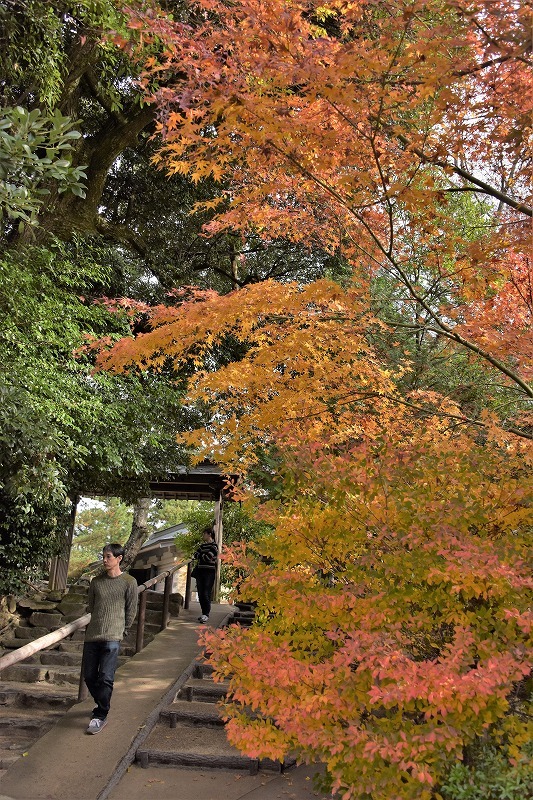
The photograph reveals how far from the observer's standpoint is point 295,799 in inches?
180

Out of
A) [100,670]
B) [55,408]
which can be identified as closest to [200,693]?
[100,670]

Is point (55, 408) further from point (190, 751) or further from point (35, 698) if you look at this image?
point (190, 751)

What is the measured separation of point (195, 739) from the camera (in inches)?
222

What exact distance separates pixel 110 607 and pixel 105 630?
0.59 ft

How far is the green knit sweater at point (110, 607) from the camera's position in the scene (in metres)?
5.37

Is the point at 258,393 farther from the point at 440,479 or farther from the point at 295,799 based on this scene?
the point at 295,799

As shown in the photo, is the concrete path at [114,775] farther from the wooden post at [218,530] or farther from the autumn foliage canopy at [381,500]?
the wooden post at [218,530]

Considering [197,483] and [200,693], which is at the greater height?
[197,483]

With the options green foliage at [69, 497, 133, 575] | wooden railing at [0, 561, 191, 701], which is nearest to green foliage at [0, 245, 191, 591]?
wooden railing at [0, 561, 191, 701]

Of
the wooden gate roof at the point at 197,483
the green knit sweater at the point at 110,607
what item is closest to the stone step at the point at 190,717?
the green knit sweater at the point at 110,607

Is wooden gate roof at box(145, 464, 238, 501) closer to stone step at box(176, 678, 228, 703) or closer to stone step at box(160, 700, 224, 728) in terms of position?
stone step at box(176, 678, 228, 703)

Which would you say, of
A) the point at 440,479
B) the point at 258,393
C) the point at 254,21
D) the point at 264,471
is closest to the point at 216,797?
the point at 440,479

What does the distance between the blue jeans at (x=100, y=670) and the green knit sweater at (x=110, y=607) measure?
79 mm

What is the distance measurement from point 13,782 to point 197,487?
443 inches
